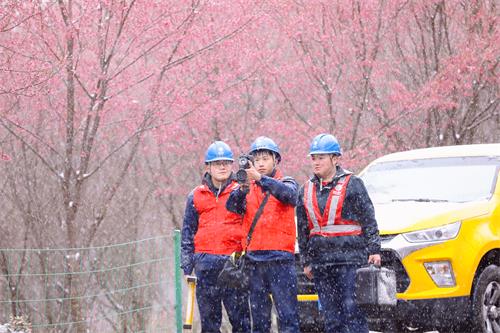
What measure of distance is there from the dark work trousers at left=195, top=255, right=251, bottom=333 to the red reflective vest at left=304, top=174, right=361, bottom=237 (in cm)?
85

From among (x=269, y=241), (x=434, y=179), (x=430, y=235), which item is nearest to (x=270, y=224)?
(x=269, y=241)

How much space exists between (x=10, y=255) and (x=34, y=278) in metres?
2.96

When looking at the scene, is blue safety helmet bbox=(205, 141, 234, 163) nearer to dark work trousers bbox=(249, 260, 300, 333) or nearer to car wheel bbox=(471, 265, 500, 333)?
dark work trousers bbox=(249, 260, 300, 333)

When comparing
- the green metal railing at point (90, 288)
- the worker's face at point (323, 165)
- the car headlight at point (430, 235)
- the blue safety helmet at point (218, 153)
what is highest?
the blue safety helmet at point (218, 153)

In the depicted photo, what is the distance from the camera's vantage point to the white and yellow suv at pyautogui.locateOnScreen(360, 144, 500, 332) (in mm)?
7402

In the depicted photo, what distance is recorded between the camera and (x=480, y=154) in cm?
879

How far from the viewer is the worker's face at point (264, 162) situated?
6961mm

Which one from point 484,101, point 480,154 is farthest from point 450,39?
point 480,154

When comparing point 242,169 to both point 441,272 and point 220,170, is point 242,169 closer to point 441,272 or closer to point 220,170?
point 220,170

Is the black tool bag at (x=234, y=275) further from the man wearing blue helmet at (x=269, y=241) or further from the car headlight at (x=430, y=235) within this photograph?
the car headlight at (x=430, y=235)

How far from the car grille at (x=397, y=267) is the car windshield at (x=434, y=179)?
106 centimetres

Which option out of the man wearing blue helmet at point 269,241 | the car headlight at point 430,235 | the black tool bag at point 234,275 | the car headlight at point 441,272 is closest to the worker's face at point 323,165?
the man wearing blue helmet at point 269,241

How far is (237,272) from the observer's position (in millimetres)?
6961

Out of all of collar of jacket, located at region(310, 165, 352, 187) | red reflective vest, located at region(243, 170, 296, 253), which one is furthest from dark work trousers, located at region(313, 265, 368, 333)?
collar of jacket, located at region(310, 165, 352, 187)
